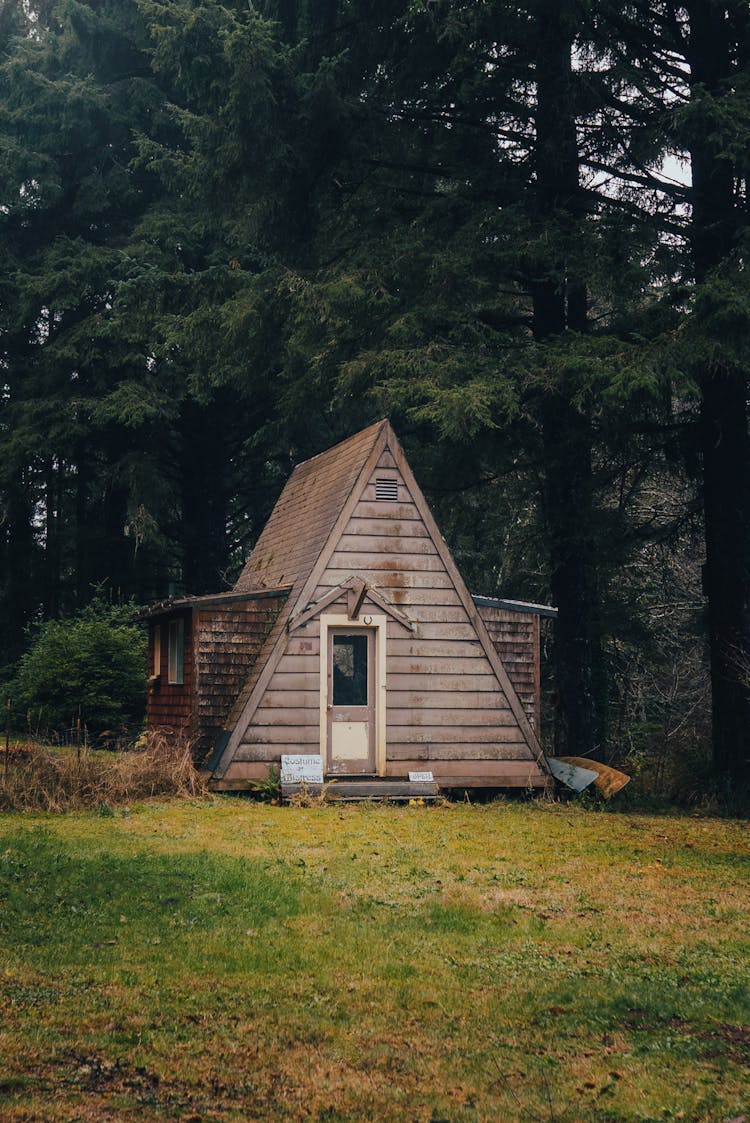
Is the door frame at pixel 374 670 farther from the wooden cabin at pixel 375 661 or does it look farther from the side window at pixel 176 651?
the side window at pixel 176 651

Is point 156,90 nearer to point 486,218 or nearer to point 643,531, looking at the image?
point 486,218

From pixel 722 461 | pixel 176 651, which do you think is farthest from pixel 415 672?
pixel 722 461

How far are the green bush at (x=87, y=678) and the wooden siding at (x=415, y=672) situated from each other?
30.6 ft

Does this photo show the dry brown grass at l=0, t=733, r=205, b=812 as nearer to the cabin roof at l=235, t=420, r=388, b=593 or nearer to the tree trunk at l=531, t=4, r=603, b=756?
the cabin roof at l=235, t=420, r=388, b=593

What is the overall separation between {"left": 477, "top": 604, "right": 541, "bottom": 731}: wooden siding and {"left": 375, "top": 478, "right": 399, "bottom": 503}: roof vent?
2028 mm

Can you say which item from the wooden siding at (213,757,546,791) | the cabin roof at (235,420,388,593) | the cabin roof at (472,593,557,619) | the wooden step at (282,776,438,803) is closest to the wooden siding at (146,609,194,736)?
the cabin roof at (235,420,388,593)

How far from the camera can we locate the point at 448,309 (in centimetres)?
1934

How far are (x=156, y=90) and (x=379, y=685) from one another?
21.4 metres

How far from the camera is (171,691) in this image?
1880 centimetres

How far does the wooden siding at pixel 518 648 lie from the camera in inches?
692

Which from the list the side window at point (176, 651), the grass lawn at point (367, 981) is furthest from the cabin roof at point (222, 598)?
the grass lawn at point (367, 981)

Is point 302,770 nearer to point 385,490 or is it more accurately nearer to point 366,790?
point 366,790

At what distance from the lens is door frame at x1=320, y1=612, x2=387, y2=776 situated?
16.5 m

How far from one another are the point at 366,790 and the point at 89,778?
3611mm
